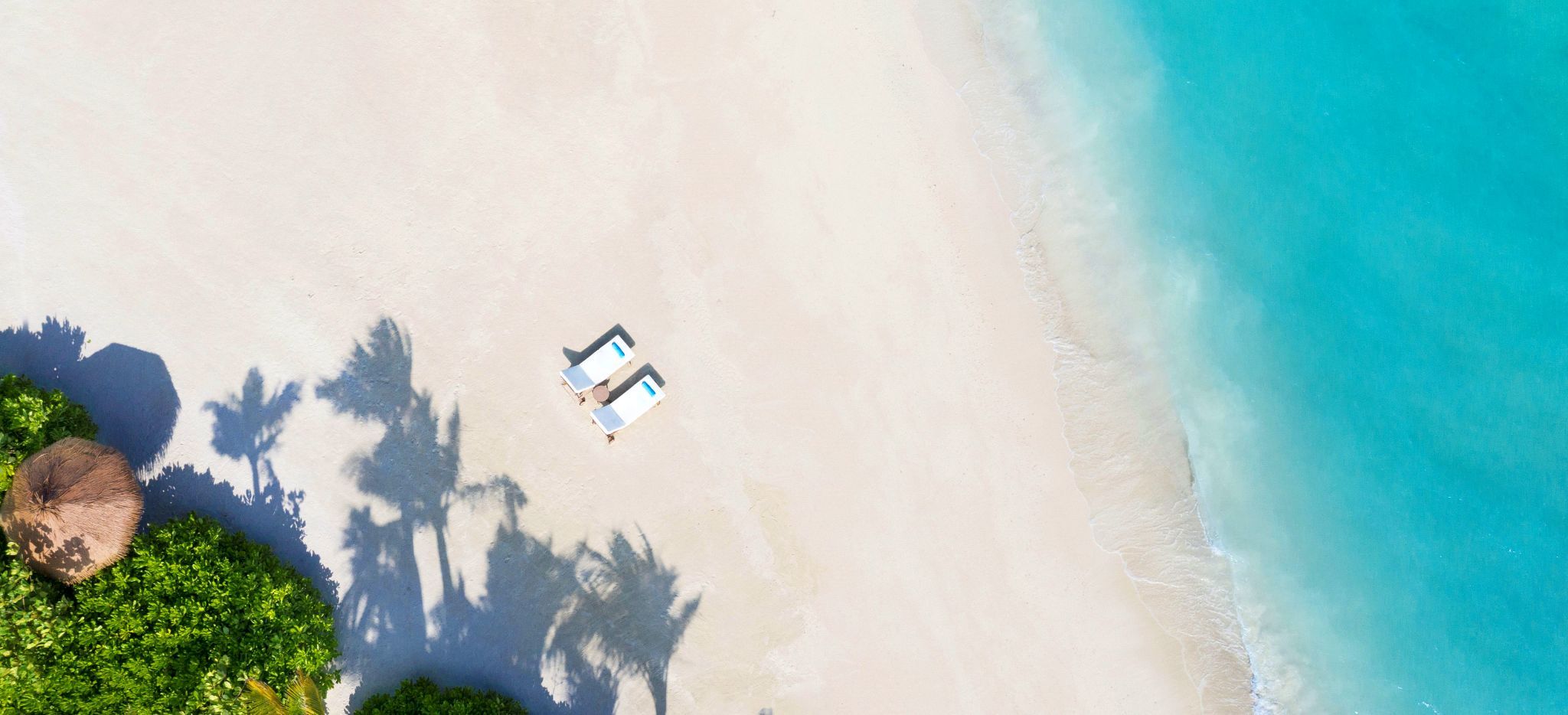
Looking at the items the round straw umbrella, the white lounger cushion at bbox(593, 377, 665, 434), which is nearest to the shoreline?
the white lounger cushion at bbox(593, 377, 665, 434)

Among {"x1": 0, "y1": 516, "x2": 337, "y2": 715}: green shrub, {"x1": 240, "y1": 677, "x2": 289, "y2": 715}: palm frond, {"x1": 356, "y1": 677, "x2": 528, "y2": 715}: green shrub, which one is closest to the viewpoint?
{"x1": 0, "y1": 516, "x2": 337, "y2": 715}: green shrub

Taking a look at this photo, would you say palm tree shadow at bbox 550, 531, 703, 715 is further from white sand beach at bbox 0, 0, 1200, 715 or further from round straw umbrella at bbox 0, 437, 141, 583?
round straw umbrella at bbox 0, 437, 141, 583

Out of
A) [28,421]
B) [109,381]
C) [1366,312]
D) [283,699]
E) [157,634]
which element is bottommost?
[1366,312]

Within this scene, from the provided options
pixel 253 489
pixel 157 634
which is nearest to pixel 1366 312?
pixel 253 489

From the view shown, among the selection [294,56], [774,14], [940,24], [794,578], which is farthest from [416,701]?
[940,24]

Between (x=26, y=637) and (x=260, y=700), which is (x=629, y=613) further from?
(x=26, y=637)
